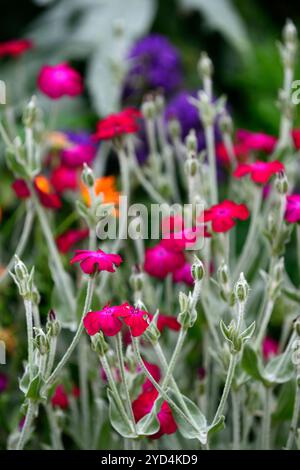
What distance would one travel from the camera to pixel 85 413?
29.2 inches

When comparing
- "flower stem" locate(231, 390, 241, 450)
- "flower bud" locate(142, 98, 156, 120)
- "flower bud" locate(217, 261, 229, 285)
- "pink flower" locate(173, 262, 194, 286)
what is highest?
"flower bud" locate(142, 98, 156, 120)

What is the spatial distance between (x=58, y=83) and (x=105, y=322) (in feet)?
1.44

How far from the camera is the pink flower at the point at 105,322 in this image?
54 cm

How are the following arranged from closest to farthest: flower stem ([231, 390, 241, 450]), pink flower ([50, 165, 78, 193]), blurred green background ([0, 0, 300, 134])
→ flower stem ([231, 390, 241, 450]) < pink flower ([50, 165, 78, 193]) < blurred green background ([0, 0, 300, 134])

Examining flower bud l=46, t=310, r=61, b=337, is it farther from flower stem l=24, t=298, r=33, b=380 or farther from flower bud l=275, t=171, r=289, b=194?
flower bud l=275, t=171, r=289, b=194

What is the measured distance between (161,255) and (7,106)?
29 cm

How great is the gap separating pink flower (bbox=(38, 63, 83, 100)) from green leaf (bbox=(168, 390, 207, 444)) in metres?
0.43

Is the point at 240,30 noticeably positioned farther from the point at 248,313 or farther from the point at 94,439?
the point at 94,439

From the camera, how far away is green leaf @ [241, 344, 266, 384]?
643mm

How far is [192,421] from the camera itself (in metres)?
0.59

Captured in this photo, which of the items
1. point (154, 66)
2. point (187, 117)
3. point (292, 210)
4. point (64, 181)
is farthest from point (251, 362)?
point (154, 66)

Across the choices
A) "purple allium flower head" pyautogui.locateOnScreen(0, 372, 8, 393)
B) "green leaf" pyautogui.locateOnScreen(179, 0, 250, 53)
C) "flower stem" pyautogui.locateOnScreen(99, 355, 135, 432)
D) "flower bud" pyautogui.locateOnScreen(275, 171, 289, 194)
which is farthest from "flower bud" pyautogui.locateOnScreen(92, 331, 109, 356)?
"green leaf" pyautogui.locateOnScreen(179, 0, 250, 53)

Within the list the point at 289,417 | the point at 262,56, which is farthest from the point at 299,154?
the point at 262,56

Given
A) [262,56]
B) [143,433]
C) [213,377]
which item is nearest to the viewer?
[143,433]
